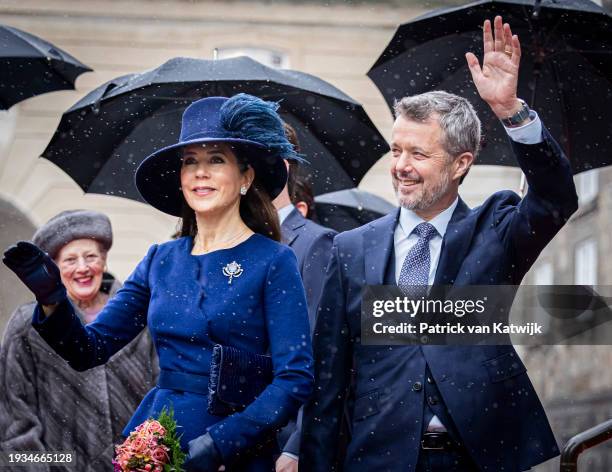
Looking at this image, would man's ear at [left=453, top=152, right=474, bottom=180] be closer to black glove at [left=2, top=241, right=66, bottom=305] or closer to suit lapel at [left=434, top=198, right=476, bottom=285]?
suit lapel at [left=434, top=198, right=476, bottom=285]

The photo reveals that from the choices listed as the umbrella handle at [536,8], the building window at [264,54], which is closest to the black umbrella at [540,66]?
the umbrella handle at [536,8]

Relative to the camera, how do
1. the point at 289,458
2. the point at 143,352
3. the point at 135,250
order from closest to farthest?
the point at 289,458
the point at 143,352
the point at 135,250

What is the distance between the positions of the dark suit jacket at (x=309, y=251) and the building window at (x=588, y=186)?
997cm

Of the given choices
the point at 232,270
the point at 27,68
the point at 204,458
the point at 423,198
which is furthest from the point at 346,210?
the point at 204,458

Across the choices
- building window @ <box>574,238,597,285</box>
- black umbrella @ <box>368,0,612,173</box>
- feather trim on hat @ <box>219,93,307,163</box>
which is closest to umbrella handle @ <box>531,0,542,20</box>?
black umbrella @ <box>368,0,612,173</box>

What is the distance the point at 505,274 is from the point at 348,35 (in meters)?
12.0

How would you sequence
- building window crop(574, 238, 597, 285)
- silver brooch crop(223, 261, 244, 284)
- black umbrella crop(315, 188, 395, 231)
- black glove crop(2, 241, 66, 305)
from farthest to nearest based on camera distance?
building window crop(574, 238, 597, 285), black umbrella crop(315, 188, 395, 231), silver brooch crop(223, 261, 244, 284), black glove crop(2, 241, 66, 305)

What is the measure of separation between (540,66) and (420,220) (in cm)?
228

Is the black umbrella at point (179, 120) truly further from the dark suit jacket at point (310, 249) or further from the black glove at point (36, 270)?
the black glove at point (36, 270)

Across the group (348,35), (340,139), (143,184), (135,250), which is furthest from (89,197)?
(143,184)

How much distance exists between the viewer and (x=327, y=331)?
15.6 ft

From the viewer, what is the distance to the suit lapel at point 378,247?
473cm

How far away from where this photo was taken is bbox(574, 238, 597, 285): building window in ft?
49.0

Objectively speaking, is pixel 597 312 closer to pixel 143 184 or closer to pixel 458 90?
pixel 458 90
